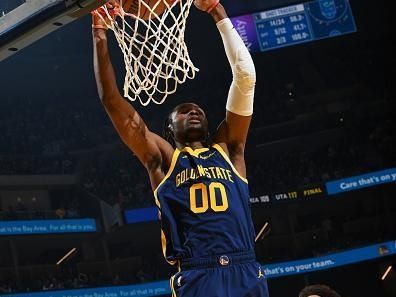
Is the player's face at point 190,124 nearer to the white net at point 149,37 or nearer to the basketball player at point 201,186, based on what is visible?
the basketball player at point 201,186

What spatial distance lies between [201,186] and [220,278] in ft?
1.20

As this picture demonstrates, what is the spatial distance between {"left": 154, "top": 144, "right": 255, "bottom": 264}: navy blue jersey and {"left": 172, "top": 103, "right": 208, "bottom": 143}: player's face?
12cm

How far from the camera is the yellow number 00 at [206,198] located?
266cm

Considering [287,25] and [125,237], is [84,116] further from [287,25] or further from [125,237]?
[287,25]

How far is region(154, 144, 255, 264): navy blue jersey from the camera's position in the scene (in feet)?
8.58

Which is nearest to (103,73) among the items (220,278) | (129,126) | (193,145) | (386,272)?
(129,126)

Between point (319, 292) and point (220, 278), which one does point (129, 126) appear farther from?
point (319, 292)

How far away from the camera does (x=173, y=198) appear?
2689 mm

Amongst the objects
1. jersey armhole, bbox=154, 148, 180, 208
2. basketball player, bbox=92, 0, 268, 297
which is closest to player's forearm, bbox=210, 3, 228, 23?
basketball player, bbox=92, 0, 268, 297

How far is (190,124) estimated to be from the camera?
285 centimetres

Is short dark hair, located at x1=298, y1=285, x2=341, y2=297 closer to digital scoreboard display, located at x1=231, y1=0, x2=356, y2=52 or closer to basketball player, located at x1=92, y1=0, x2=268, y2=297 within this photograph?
basketball player, located at x1=92, y1=0, x2=268, y2=297

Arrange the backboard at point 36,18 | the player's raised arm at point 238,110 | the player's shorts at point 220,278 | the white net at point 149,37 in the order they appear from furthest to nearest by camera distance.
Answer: the white net at point 149,37, the player's raised arm at point 238,110, the backboard at point 36,18, the player's shorts at point 220,278

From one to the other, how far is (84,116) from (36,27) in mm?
16773

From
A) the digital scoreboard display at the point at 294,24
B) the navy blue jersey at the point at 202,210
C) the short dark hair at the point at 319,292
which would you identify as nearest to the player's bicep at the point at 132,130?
the navy blue jersey at the point at 202,210
